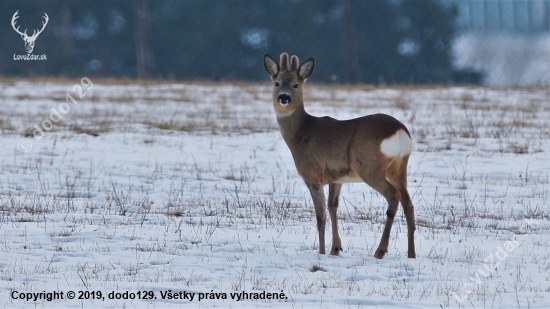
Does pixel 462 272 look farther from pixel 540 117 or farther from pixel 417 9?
pixel 417 9

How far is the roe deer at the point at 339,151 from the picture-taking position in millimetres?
6848

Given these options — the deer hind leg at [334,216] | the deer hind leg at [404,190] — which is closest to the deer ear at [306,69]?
the deer hind leg at [334,216]

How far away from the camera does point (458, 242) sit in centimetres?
758

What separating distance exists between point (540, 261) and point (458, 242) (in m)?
0.90

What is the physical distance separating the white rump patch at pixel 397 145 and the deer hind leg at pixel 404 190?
0.08 meters

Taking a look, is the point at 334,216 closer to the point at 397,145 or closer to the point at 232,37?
the point at 397,145

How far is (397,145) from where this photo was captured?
269 inches

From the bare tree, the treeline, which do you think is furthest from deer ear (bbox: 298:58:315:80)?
the treeline

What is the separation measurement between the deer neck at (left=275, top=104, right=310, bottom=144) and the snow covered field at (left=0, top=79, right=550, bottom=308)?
0.93 metres

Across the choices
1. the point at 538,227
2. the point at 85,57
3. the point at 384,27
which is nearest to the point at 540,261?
the point at 538,227

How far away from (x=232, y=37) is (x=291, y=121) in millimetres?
27221

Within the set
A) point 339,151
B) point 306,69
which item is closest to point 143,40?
point 306,69

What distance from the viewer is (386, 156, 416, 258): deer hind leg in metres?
6.93

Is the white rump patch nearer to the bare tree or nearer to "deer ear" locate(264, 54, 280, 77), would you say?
"deer ear" locate(264, 54, 280, 77)
